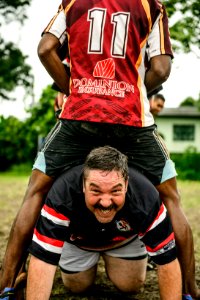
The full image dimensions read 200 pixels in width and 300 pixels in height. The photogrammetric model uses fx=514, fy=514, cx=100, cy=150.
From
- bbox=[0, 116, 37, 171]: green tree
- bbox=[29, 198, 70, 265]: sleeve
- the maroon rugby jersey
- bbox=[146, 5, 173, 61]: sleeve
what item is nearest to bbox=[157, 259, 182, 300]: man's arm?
bbox=[29, 198, 70, 265]: sleeve

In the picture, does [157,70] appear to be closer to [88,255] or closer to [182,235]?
[182,235]

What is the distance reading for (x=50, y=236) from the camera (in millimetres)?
3293

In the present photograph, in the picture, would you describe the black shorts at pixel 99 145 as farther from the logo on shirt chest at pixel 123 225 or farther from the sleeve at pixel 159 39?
the sleeve at pixel 159 39

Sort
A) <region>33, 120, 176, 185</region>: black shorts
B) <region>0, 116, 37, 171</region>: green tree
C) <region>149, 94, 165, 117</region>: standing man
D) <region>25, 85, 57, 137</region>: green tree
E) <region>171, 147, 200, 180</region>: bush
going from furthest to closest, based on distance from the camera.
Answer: <region>0, 116, 37, 171</region>: green tree, <region>171, 147, 200, 180</region>: bush, <region>25, 85, 57, 137</region>: green tree, <region>149, 94, 165, 117</region>: standing man, <region>33, 120, 176, 185</region>: black shorts

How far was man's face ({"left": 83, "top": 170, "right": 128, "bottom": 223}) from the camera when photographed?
3174 millimetres

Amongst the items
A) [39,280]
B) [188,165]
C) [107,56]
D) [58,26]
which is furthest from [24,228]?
[188,165]

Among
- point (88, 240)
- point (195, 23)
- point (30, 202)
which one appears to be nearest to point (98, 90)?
point (30, 202)

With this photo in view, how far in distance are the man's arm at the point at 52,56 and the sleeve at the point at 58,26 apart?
3cm

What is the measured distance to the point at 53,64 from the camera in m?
3.81

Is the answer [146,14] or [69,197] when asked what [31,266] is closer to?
[69,197]

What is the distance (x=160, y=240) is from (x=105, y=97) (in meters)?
1.07

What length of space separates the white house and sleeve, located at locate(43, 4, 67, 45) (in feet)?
123

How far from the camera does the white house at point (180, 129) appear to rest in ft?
135

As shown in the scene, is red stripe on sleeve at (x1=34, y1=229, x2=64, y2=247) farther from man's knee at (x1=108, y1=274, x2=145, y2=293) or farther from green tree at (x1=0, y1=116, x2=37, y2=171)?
green tree at (x1=0, y1=116, x2=37, y2=171)
